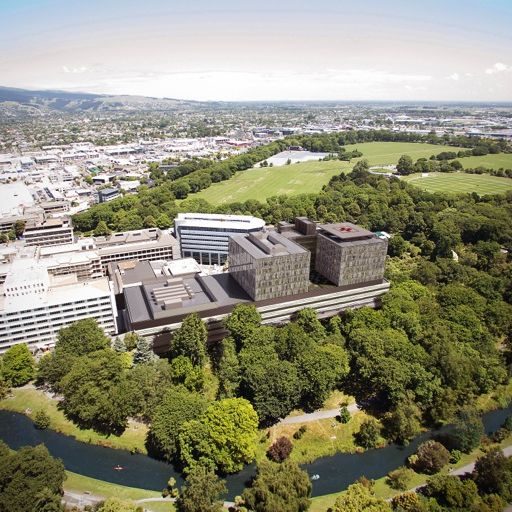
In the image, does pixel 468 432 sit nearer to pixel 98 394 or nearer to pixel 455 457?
pixel 455 457

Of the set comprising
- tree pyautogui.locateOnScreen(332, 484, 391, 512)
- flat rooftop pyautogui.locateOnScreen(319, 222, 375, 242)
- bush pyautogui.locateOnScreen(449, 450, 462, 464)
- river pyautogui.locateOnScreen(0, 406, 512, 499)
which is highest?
flat rooftop pyautogui.locateOnScreen(319, 222, 375, 242)

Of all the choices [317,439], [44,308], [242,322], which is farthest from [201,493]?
[44,308]

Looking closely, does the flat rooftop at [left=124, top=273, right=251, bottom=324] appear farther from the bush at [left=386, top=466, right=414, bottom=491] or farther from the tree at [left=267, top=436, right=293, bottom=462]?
the bush at [left=386, top=466, right=414, bottom=491]

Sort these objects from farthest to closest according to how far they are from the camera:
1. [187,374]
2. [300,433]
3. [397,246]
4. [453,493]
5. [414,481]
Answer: [397,246], [187,374], [300,433], [414,481], [453,493]

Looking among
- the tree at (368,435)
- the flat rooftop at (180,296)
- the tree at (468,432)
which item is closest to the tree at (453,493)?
the tree at (468,432)

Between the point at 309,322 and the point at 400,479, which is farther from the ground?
the point at 309,322

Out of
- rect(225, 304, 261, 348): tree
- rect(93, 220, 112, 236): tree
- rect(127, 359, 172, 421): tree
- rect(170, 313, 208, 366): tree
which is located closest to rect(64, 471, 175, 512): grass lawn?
rect(127, 359, 172, 421): tree
